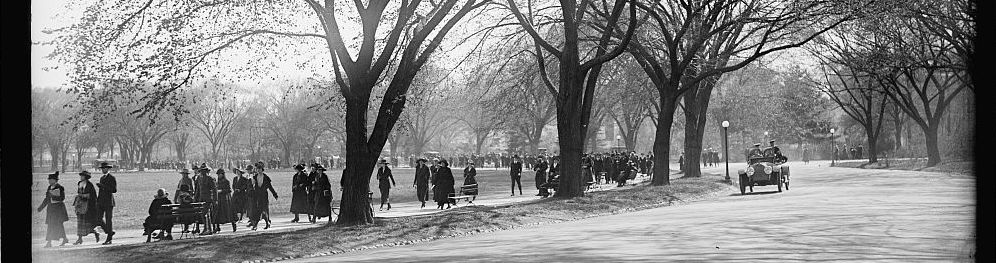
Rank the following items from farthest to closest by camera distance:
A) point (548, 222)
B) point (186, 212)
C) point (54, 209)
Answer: point (548, 222) < point (186, 212) < point (54, 209)

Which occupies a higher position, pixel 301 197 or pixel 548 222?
pixel 301 197

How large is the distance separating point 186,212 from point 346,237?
3.52m

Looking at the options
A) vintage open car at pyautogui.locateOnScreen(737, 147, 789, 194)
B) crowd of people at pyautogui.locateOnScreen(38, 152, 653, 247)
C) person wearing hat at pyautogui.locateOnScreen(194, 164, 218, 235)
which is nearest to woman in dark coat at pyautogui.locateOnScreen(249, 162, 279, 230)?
crowd of people at pyautogui.locateOnScreen(38, 152, 653, 247)

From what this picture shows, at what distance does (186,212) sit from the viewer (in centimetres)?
1923

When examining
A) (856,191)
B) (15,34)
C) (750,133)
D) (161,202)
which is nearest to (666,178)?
(856,191)

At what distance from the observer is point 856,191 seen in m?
31.5

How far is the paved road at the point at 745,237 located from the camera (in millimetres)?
13328

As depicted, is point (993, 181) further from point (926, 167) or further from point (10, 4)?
point (926, 167)

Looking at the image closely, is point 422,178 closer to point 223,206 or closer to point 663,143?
point 223,206

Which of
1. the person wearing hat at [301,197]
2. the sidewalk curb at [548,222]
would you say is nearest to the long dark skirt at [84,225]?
the sidewalk curb at [548,222]

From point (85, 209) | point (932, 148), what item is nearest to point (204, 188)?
point (85, 209)

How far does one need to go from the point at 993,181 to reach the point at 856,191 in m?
11.9

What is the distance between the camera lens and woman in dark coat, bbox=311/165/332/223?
23531mm

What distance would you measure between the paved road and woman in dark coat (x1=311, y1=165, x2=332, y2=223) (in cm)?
527
